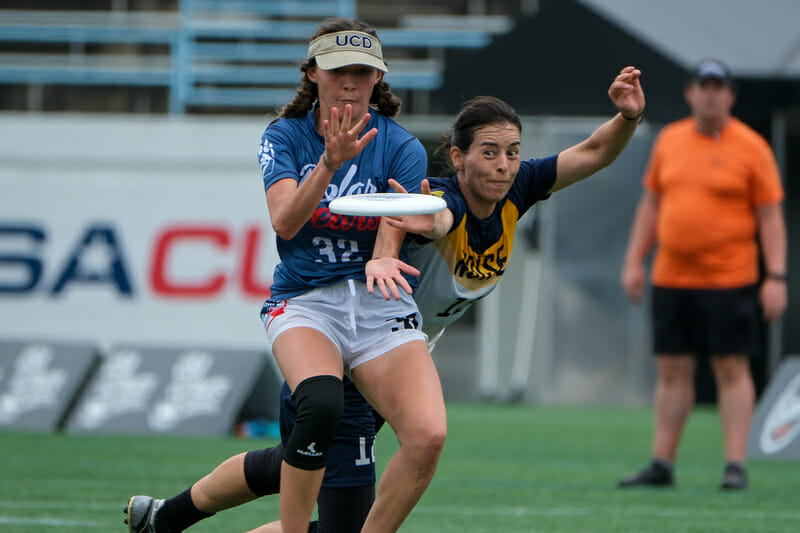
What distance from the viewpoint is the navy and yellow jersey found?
4.09m

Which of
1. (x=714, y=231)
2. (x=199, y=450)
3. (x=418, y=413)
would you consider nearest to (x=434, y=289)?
(x=418, y=413)

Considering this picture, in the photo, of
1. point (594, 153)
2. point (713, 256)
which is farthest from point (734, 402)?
point (594, 153)

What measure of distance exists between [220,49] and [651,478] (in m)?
10.9

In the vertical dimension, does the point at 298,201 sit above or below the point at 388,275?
above

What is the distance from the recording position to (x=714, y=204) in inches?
264

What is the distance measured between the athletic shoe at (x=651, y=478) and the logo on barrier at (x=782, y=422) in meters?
1.91

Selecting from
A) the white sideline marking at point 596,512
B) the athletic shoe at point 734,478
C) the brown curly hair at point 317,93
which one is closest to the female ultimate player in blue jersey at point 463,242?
the brown curly hair at point 317,93

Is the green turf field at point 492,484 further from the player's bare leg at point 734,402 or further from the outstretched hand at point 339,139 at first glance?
A: the outstretched hand at point 339,139

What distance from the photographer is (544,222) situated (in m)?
13.7

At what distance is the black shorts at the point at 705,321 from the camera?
21.6 feet

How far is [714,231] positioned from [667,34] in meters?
6.38

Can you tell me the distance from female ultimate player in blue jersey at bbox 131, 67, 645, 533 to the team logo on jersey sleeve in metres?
0.56

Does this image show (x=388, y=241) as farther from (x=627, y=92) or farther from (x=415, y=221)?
(x=627, y=92)

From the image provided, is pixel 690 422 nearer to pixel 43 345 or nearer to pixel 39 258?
pixel 43 345
